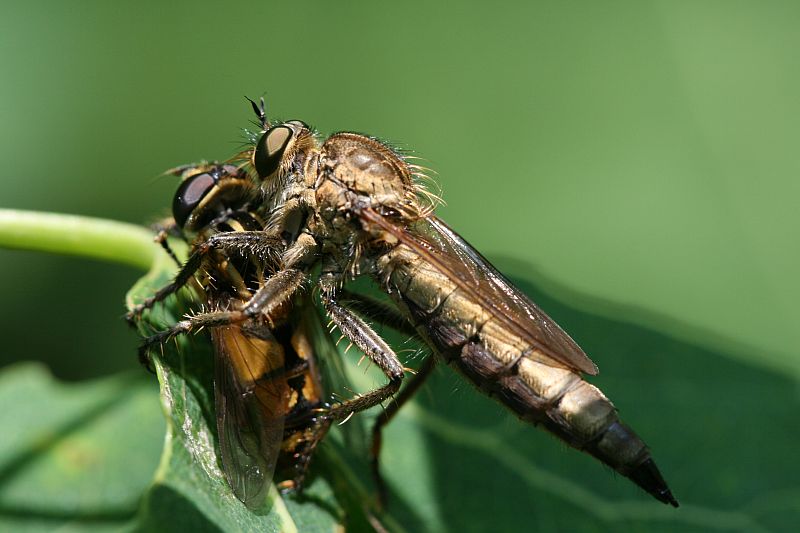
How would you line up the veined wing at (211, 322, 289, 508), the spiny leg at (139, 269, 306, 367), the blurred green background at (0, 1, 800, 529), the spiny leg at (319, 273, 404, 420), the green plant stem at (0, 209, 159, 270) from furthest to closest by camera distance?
the blurred green background at (0, 1, 800, 529), the spiny leg at (319, 273, 404, 420), the green plant stem at (0, 209, 159, 270), the spiny leg at (139, 269, 306, 367), the veined wing at (211, 322, 289, 508)

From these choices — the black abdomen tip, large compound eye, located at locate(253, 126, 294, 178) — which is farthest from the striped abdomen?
large compound eye, located at locate(253, 126, 294, 178)

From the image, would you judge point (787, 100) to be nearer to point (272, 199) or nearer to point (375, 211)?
point (375, 211)

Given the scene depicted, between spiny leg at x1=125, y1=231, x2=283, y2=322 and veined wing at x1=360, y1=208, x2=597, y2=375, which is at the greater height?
spiny leg at x1=125, y1=231, x2=283, y2=322

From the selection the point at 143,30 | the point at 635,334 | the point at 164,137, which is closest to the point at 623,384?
the point at 635,334

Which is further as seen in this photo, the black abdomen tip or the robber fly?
the black abdomen tip

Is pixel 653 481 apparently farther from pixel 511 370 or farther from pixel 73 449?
pixel 73 449

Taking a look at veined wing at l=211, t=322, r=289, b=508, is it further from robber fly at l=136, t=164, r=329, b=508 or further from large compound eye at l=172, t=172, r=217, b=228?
large compound eye at l=172, t=172, r=217, b=228

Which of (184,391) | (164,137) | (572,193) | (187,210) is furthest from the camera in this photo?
(164,137)
